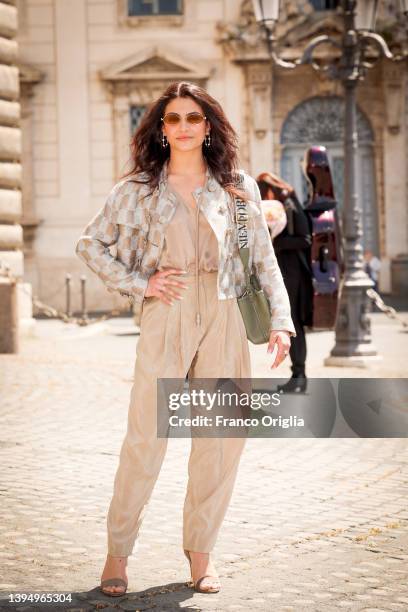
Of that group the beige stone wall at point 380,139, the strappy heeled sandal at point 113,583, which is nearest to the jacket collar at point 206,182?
the strappy heeled sandal at point 113,583

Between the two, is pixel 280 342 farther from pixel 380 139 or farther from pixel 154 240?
pixel 380 139

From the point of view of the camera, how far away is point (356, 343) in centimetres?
1446

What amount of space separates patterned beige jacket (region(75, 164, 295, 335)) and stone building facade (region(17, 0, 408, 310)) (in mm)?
24574

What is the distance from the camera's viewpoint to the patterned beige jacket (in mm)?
4809

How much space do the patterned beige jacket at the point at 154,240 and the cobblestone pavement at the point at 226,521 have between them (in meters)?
1.00

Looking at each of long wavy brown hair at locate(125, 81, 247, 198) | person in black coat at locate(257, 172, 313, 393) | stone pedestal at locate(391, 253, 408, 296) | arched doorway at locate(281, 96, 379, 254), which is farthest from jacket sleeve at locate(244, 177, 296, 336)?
arched doorway at locate(281, 96, 379, 254)

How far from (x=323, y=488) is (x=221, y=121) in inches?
106

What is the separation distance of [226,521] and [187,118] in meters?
2.10

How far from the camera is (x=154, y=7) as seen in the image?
98.5ft

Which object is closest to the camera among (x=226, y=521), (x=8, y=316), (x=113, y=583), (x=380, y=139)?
(x=113, y=583)

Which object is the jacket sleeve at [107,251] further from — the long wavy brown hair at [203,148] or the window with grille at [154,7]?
the window with grille at [154,7]

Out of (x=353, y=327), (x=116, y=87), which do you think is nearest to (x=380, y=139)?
(x=116, y=87)

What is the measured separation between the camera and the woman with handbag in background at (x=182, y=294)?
4770 millimetres

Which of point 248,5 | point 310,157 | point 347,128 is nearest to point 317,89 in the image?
point 248,5
